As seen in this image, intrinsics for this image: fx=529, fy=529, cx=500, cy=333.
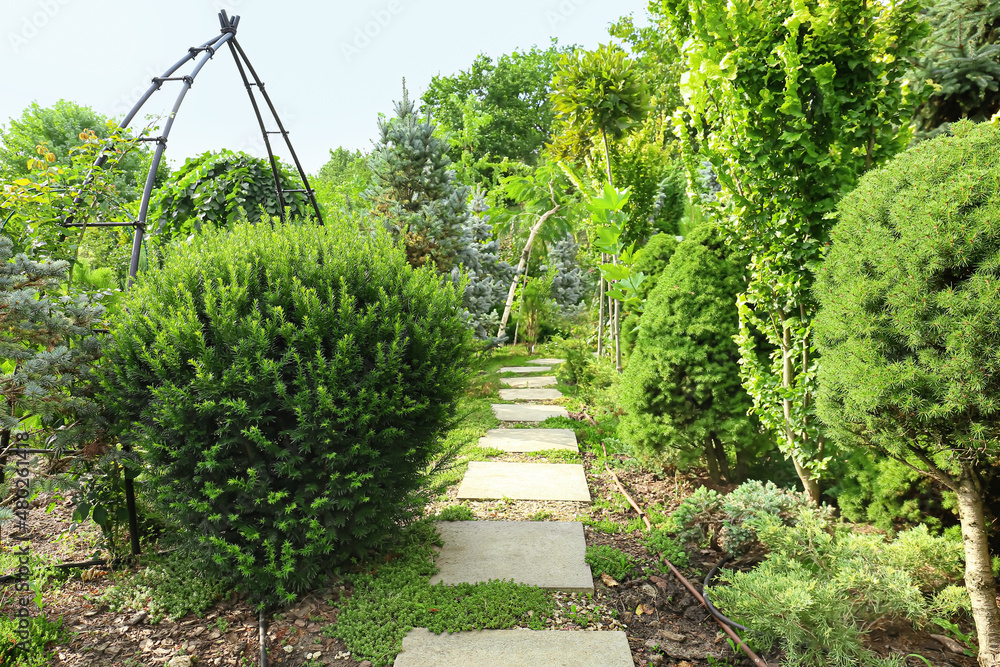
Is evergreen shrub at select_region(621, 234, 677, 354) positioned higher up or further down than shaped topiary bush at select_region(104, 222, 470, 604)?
higher up

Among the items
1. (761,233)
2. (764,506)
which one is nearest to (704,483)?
(764,506)

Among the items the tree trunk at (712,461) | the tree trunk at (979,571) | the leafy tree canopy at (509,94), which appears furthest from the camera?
the leafy tree canopy at (509,94)

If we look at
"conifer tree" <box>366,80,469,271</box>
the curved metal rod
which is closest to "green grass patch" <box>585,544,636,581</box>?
the curved metal rod

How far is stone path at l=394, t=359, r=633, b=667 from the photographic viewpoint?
212cm

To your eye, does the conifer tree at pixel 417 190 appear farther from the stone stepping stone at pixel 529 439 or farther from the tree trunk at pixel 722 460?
the tree trunk at pixel 722 460

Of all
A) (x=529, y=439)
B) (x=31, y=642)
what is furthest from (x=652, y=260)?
(x=31, y=642)

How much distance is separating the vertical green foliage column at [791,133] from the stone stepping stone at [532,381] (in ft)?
15.2

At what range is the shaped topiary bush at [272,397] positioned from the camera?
2330mm

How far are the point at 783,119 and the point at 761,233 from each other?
62 centimetres

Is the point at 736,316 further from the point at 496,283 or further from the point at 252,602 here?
the point at 496,283

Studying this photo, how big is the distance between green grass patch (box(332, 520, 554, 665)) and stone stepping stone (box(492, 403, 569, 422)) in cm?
324

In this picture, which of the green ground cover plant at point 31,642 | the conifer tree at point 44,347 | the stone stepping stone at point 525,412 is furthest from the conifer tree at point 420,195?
the green ground cover plant at point 31,642

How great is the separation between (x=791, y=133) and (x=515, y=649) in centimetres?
282

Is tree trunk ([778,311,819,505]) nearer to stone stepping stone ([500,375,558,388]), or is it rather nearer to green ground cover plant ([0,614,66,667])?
green ground cover plant ([0,614,66,667])
